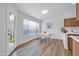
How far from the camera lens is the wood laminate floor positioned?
7.27ft

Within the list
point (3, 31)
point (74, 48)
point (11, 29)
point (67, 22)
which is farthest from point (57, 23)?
point (3, 31)

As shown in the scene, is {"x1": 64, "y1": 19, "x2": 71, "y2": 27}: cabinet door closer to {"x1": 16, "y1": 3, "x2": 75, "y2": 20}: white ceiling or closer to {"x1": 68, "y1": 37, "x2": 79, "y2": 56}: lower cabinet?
{"x1": 16, "y1": 3, "x2": 75, "y2": 20}: white ceiling

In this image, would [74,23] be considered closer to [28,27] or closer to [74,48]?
[74,48]

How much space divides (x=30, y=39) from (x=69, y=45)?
0.98 metres

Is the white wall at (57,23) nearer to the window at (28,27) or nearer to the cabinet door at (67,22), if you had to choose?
the cabinet door at (67,22)

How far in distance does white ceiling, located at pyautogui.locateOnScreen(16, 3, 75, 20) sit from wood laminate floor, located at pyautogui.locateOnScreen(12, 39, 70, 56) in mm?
518

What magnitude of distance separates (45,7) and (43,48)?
830 mm

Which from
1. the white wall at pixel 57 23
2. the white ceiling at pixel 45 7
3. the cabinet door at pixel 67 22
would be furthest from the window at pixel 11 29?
the cabinet door at pixel 67 22

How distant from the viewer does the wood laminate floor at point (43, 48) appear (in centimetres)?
221

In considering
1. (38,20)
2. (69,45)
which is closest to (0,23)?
(38,20)

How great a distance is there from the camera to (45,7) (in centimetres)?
219

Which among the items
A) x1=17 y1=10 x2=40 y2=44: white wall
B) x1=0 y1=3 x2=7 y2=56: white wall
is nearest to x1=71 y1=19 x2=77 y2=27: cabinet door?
x1=17 y1=10 x2=40 y2=44: white wall

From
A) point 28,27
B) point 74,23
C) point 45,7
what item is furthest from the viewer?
point 74,23

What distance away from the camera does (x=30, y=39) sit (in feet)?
7.55
